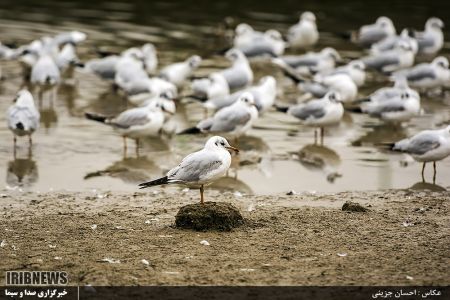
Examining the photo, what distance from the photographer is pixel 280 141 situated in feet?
45.3

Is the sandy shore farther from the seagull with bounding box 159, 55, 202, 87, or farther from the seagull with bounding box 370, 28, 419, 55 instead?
the seagull with bounding box 370, 28, 419, 55

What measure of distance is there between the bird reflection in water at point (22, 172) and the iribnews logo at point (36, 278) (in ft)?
12.8

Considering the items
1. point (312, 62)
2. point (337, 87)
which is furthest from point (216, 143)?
point (312, 62)

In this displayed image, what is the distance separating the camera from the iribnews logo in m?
7.25

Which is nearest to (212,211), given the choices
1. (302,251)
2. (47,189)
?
(302,251)

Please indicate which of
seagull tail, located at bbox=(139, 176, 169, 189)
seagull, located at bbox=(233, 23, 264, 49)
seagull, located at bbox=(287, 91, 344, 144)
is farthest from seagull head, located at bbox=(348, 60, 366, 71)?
seagull tail, located at bbox=(139, 176, 169, 189)

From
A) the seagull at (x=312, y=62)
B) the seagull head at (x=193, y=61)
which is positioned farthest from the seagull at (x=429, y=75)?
the seagull head at (x=193, y=61)

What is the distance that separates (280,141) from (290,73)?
13.6 feet

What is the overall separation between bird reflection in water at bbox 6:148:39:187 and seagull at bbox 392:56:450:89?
7.62m

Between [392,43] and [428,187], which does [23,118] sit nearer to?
[428,187]

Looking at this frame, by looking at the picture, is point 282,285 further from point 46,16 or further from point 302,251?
point 46,16

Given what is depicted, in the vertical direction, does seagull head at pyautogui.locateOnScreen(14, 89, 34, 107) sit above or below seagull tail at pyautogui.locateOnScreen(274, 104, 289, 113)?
below

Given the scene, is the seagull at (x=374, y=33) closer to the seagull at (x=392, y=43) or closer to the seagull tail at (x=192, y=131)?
the seagull at (x=392, y=43)

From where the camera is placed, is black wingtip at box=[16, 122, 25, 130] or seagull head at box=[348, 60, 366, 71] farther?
seagull head at box=[348, 60, 366, 71]
